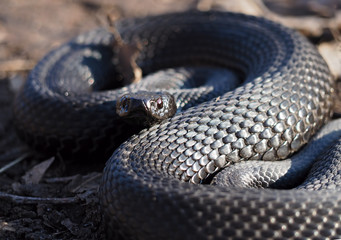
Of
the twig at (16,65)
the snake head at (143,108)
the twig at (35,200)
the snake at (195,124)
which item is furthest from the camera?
the twig at (16,65)

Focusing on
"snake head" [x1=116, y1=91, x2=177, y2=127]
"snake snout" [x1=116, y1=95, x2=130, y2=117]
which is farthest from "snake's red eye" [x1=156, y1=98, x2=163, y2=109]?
"snake snout" [x1=116, y1=95, x2=130, y2=117]

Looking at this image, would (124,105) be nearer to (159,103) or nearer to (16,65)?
(159,103)

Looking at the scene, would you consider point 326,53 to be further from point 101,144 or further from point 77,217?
point 77,217

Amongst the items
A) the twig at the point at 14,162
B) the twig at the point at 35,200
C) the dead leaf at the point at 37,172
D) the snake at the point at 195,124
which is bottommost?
the dead leaf at the point at 37,172

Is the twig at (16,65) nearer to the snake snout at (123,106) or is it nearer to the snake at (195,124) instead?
the snake at (195,124)

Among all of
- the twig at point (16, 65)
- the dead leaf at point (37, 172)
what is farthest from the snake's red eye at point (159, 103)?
the twig at point (16, 65)

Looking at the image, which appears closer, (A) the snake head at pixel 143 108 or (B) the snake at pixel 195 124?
(B) the snake at pixel 195 124

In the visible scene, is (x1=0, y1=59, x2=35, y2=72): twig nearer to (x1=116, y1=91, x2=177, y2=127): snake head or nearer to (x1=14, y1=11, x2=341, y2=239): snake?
(x1=14, y1=11, x2=341, y2=239): snake
